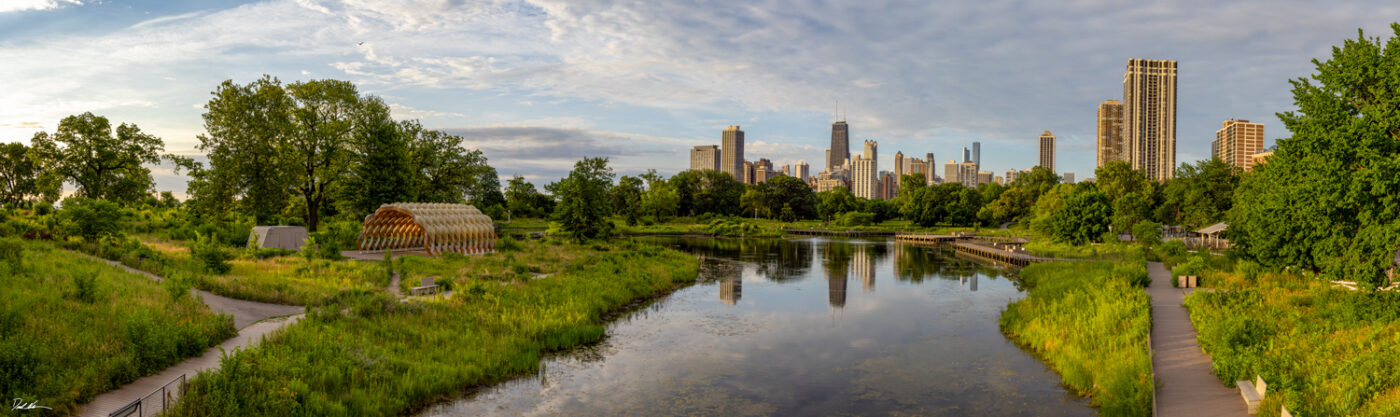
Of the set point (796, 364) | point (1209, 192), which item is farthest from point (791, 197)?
point (796, 364)

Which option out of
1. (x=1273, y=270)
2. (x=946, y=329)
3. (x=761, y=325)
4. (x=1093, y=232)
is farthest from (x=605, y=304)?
(x=1093, y=232)

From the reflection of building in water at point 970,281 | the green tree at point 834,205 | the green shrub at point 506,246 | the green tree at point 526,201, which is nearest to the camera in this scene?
the reflection of building in water at point 970,281

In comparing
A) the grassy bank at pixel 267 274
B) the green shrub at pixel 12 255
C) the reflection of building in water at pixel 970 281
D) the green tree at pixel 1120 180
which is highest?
the green tree at pixel 1120 180

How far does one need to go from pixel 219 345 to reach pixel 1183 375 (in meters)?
21.3

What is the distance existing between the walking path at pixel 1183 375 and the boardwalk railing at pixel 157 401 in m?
17.2

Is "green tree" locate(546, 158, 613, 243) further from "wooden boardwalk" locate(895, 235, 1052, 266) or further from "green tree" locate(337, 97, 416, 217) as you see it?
"wooden boardwalk" locate(895, 235, 1052, 266)

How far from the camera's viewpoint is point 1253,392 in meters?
12.4

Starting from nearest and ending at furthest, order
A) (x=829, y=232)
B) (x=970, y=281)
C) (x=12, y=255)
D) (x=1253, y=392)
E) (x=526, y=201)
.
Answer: (x=1253, y=392), (x=12, y=255), (x=970, y=281), (x=829, y=232), (x=526, y=201)

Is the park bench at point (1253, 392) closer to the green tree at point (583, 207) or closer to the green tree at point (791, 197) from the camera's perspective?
the green tree at point (583, 207)

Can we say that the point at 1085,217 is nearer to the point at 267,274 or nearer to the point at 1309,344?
the point at 1309,344

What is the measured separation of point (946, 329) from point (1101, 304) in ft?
17.1

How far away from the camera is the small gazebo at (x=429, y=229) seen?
129 ft

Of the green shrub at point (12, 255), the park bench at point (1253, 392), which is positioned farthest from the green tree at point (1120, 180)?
the green shrub at point (12, 255)

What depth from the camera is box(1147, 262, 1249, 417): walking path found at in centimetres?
1259
